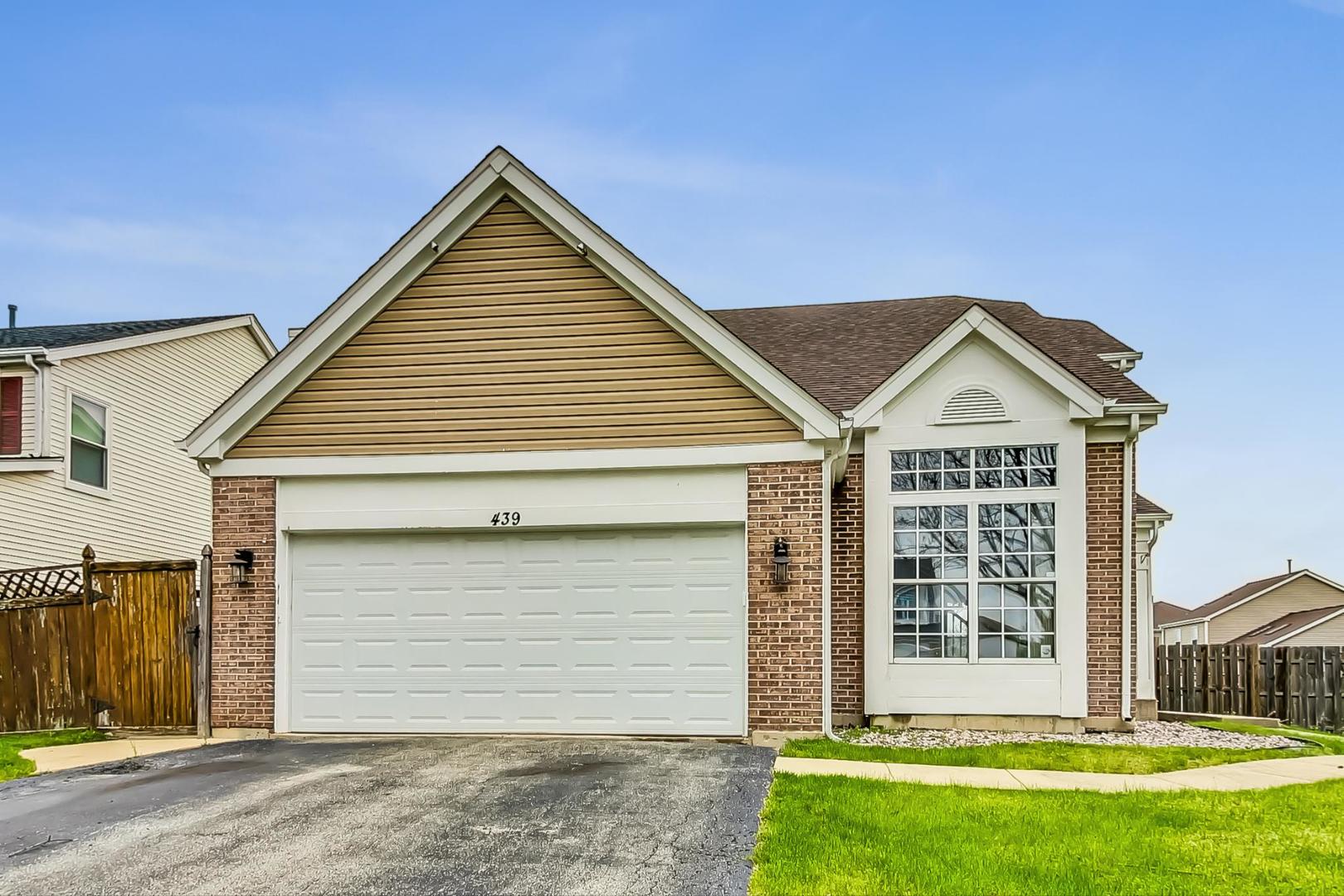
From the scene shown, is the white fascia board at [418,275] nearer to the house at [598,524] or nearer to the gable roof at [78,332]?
the house at [598,524]

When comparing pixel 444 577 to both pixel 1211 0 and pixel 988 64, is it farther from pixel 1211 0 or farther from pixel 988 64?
pixel 1211 0

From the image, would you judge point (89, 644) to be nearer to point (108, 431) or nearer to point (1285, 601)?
point (108, 431)

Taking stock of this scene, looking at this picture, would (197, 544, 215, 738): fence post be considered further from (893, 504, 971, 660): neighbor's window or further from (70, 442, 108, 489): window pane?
(893, 504, 971, 660): neighbor's window

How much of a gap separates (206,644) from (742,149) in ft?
41.3

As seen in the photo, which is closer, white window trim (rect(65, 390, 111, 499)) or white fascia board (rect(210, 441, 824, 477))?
white fascia board (rect(210, 441, 824, 477))

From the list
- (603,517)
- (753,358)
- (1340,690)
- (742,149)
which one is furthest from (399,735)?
(1340,690)

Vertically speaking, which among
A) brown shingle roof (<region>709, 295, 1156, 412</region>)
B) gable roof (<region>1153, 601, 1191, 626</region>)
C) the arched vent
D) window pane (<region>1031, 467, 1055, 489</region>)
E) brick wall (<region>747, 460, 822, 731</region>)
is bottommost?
gable roof (<region>1153, 601, 1191, 626</region>)

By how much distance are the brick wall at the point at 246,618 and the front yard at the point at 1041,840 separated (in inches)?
255

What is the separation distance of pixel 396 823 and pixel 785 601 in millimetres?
5325

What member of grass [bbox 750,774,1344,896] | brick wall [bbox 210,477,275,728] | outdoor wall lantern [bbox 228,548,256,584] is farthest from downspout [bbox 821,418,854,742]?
outdoor wall lantern [bbox 228,548,256,584]

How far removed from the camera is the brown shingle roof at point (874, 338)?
14.4m

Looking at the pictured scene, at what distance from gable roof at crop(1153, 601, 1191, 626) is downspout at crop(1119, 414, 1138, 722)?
34.4 m

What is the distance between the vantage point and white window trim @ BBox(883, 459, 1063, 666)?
12930 mm

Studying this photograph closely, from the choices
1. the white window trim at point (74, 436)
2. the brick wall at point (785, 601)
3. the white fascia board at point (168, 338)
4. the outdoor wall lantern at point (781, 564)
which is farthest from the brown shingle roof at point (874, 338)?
the white window trim at point (74, 436)
